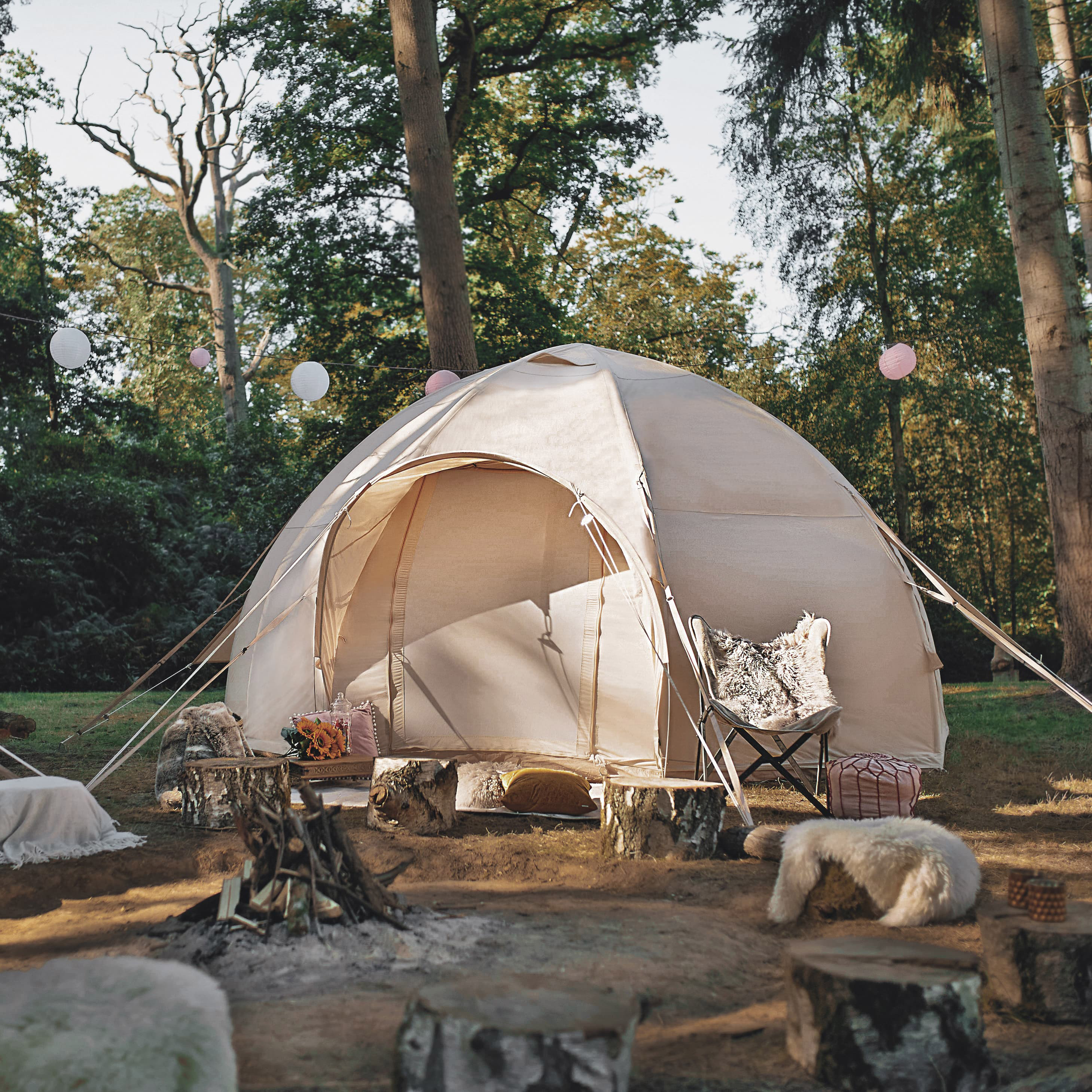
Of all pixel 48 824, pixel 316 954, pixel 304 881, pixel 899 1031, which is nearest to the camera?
pixel 899 1031

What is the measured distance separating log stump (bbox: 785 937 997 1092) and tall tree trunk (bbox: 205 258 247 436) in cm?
1516

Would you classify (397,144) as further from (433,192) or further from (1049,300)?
(1049,300)

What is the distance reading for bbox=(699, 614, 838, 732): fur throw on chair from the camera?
4.71 metres

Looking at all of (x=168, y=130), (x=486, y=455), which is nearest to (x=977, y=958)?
(x=486, y=455)

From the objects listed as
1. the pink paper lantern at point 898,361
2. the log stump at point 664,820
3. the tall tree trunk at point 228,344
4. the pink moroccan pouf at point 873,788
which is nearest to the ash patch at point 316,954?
the log stump at point 664,820

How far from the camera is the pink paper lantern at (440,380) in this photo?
24.0ft

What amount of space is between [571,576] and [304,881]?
347cm

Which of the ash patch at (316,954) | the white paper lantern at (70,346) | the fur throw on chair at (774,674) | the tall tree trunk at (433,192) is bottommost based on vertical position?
the ash patch at (316,954)

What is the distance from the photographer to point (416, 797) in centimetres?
459

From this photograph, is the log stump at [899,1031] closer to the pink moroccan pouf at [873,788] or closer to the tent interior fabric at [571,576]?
the pink moroccan pouf at [873,788]

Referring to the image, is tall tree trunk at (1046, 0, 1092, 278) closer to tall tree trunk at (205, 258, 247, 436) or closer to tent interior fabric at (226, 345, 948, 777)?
tent interior fabric at (226, 345, 948, 777)

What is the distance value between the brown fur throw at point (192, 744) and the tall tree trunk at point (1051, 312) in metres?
5.67

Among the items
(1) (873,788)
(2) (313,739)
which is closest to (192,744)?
(2) (313,739)

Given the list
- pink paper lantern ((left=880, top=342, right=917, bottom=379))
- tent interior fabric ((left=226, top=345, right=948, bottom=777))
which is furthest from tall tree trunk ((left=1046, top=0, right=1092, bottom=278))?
tent interior fabric ((left=226, top=345, right=948, bottom=777))
